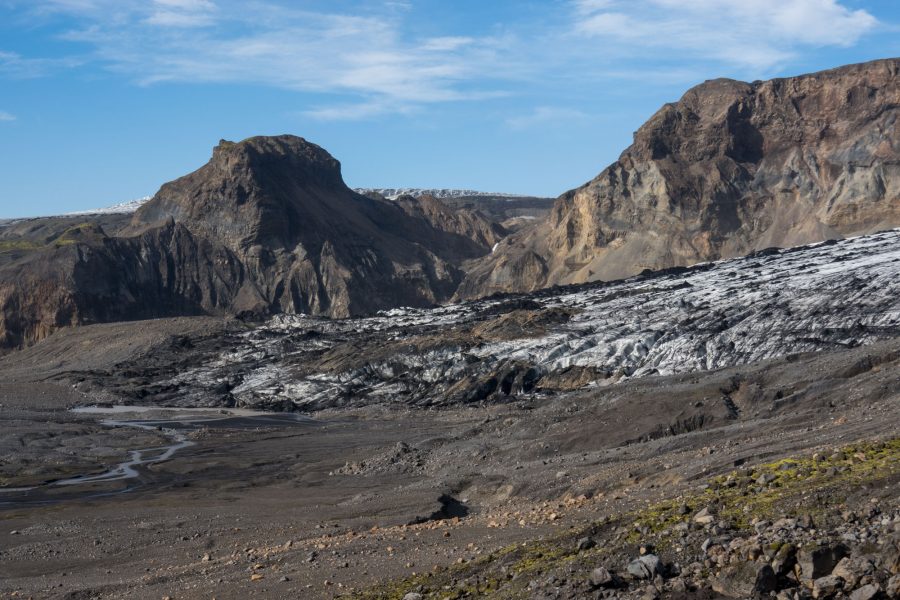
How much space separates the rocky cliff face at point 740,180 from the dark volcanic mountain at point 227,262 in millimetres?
26735

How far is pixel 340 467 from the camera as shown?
4781 cm

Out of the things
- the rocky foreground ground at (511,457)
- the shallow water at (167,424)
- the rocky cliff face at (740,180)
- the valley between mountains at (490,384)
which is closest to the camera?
the rocky foreground ground at (511,457)

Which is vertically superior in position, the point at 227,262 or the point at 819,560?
the point at 227,262

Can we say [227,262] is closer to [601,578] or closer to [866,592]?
[601,578]

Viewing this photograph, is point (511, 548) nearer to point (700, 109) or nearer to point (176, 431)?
point (176, 431)

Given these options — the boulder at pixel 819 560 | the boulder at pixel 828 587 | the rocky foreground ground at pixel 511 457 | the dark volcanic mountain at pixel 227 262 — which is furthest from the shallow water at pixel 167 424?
the dark volcanic mountain at pixel 227 262

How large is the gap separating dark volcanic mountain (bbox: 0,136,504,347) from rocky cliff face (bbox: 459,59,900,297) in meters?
26.7

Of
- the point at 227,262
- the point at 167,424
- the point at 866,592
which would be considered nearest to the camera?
the point at 866,592

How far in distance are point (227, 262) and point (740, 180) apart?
75.3 metres

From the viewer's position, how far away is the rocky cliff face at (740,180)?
125375 millimetres

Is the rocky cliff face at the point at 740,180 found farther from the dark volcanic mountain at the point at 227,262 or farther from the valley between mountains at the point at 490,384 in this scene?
the dark volcanic mountain at the point at 227,262

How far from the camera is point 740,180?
454 ft


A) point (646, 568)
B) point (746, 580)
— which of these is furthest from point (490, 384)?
point (746, 580)

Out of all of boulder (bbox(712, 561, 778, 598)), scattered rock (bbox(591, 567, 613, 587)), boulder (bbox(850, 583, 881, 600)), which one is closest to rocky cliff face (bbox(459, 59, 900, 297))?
scattered rock (bbox(591, 567, 613, 587))
